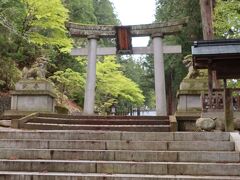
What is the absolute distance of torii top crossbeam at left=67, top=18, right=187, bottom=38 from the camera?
14281mm

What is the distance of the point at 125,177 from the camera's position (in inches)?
202

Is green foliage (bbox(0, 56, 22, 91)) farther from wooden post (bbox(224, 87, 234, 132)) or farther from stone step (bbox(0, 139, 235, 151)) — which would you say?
wooden post (bbox(224, 87, 234, 132))

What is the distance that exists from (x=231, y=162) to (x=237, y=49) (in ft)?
11.5

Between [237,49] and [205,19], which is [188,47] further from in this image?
[237,49]

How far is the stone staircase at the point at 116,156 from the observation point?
211 inches

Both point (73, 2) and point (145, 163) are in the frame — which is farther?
point (73, 2)

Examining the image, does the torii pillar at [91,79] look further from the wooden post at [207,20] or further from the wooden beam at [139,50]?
the wooden post at [207,20]

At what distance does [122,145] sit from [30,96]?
608cm

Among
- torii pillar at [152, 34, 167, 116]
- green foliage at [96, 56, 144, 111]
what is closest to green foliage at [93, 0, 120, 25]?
green foliage at [96, 56, 144, 111]

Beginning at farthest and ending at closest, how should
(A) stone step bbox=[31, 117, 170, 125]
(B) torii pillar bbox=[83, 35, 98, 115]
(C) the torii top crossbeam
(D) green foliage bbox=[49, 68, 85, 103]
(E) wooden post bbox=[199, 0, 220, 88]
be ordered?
(D) green foliage bbox=[49, 68, 85, 103] → (E) wooden post bbox=[199, 0, 220, 88] → (C) the torii top crossbeam → (B) torii pillar bbox=[83, 35, 98, 115] → (A) stone step bbox=[31, 117, 170, 125]

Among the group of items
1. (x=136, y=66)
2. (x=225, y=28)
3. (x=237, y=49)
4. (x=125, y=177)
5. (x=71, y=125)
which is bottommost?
(x=125, y=177)

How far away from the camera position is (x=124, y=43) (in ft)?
48.1

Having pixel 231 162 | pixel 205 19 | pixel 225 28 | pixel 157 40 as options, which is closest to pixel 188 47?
pixel 205 19

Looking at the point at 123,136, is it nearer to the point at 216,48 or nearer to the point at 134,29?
the point at 216,48
